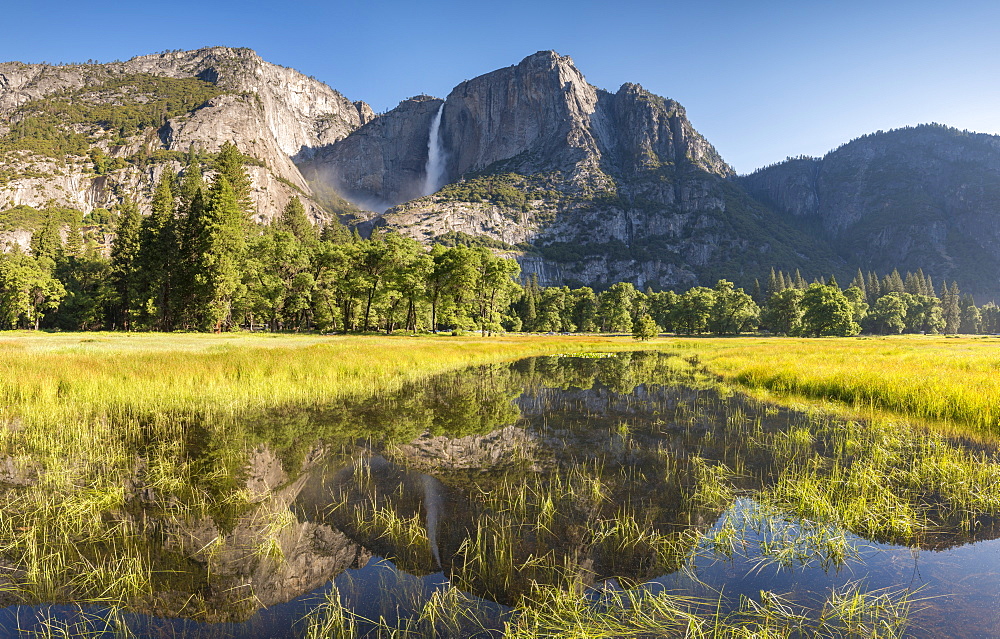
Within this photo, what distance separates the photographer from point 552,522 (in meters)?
6.43

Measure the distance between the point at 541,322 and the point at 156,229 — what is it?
302ft

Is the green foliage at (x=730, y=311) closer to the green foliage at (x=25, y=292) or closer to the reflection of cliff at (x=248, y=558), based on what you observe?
the reflection of cliff at (x=248, y=558)

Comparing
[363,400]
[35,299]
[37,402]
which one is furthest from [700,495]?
[35,299]

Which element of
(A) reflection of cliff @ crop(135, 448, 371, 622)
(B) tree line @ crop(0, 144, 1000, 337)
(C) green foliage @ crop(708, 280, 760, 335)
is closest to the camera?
(A) reflection of cliff @ crop(135, 448, 371, 622)

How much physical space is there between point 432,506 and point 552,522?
2067 millimetres

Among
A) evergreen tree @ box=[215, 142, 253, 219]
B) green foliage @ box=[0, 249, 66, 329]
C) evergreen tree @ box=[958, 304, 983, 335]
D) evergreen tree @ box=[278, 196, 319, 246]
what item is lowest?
evergreen tree @ box=[958, 304, 983, 335]

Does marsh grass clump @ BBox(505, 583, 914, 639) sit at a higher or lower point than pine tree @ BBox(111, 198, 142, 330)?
lower

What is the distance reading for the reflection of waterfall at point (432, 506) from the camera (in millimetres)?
5789

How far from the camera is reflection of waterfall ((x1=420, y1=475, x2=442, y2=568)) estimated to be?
5.79 metres

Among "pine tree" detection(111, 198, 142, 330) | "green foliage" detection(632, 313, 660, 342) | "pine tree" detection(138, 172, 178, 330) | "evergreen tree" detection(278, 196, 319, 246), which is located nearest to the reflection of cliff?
"green foliage" detection(632, 313, 660, 342)

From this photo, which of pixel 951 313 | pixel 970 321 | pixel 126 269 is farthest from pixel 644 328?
pixel 970 321

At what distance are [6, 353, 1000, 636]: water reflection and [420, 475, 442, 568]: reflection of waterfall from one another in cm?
4

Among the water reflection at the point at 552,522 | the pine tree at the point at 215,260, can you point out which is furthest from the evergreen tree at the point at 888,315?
the pine tree at the point at 215,260

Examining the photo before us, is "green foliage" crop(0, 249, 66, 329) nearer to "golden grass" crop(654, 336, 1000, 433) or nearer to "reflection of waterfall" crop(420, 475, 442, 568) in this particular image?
"reflection of waterfall" crop(420, 475, 442, 568)
